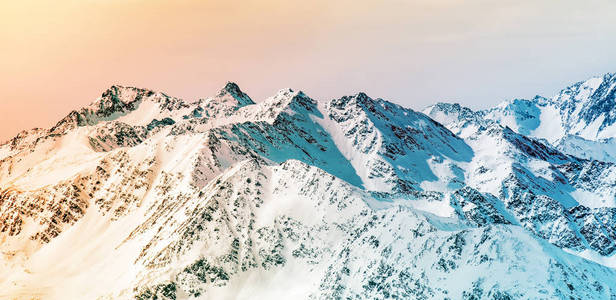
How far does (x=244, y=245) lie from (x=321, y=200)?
33810 mm

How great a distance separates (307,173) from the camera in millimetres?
193000

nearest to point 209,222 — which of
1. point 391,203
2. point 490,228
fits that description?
point 391,203

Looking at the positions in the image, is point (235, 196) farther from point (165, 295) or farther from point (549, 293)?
point (549, 293)

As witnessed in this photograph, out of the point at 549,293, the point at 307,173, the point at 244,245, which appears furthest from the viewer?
the point at 307,173

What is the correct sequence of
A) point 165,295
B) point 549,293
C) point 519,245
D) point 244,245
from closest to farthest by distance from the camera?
point 549,293 < point 519,245 < point 165,295 < point 244,245

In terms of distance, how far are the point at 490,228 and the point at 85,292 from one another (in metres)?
151

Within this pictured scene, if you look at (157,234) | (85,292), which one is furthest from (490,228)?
(85,292)

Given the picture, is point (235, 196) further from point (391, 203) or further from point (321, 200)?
point (391, 203)

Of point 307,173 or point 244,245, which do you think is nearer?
point 244,245

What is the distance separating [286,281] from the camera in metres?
155

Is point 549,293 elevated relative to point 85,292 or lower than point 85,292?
lower

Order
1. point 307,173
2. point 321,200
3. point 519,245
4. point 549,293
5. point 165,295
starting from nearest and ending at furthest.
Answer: point 549,293 → point 519,245 → point 165,295 → point 321,200 → point 307,173

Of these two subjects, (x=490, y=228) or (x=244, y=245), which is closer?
(x=490, y=228)

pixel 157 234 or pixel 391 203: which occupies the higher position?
pixel 157 234
